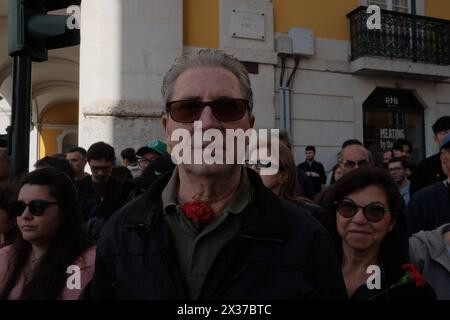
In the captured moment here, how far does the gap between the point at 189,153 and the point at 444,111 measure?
10.4 metres

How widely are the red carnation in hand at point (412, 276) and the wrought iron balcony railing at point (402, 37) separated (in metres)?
8.10

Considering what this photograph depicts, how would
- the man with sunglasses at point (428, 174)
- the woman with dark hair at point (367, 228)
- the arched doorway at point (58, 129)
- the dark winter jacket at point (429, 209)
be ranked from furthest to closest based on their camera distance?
the arched doorway at point (58, 129)
the man with sunglasses at point (428, 174)
the dark winter jacket at point (429, 209)
the woman with dark hair at point (367, 228)

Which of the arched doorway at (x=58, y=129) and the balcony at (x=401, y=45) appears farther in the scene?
the arched doorway at (x=58, y=129)

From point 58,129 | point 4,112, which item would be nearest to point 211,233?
point 4,112

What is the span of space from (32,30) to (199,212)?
2119 millimetres

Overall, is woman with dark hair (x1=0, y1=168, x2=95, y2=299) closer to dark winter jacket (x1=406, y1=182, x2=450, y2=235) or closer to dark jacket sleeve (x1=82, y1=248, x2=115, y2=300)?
dark jacket sleeve (x1=82, y1=248, x2=115, y2=300)

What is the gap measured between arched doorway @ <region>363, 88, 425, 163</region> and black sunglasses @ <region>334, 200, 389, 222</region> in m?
7.86

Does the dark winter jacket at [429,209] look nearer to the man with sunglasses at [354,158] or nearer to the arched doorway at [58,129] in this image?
the man with sunglasses at [354,158]

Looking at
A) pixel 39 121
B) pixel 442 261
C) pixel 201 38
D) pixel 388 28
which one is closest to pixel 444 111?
pixel 388 28

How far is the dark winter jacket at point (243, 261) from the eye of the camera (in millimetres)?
1385

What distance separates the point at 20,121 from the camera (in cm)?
290

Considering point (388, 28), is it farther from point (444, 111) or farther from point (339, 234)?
point (339, 234)

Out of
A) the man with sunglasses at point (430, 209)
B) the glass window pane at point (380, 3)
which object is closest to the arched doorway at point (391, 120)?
the glass window pane at point (380, 3)

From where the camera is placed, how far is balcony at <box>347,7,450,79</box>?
9.62 m
